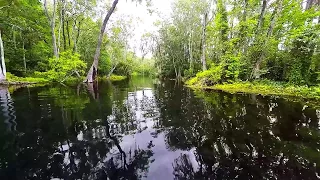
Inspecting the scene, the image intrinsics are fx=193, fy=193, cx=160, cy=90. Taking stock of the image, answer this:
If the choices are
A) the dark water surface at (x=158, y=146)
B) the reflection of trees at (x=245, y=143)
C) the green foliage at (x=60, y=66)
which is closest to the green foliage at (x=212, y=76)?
the reflection of trees at (x=245, y=143)

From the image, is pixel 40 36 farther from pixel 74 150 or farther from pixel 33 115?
pixel 74 150

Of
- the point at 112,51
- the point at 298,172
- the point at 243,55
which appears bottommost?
the point at 298,172

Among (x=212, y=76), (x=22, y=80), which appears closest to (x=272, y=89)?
(x=212, y=76)

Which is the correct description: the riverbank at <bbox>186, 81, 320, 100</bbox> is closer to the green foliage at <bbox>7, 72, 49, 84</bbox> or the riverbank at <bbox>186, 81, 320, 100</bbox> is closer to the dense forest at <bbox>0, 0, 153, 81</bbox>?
the dense forest at <bbox>0, 0, 153, 81</bbox>

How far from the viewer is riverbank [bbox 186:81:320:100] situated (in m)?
10.5

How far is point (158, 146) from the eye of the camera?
13.5ft

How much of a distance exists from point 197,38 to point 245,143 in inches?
1063

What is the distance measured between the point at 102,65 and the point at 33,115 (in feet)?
94.0

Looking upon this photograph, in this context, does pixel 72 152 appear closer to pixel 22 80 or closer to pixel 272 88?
pixel 272 88

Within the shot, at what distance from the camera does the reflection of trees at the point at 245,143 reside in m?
3.11

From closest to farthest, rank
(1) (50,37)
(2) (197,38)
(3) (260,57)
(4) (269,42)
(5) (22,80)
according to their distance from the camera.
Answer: (4) (269,42) < (3) (260,57) < (5) (22,80) < (1) (50,37) < (2) (197,38)

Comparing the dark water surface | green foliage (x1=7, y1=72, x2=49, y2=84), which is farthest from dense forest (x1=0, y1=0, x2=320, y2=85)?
the dark water surface

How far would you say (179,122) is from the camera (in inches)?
229

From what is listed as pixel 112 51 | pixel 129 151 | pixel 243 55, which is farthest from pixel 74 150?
pixel 112 51
